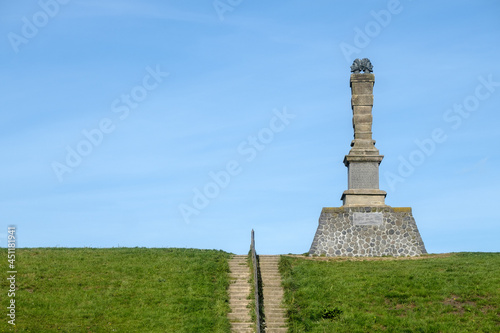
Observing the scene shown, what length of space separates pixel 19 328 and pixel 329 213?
683 inches

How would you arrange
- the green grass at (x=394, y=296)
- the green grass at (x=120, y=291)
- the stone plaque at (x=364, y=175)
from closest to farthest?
the green grass at (x=394, y=296) < the green grass at (x=120, y=291) < the stone plaque at (x=364, y=175)

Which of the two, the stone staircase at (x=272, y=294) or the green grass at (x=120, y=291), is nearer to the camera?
the green grass at (x=120, y=291)

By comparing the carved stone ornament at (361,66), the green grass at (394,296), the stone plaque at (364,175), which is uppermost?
the carved stone ornament at (361,66)

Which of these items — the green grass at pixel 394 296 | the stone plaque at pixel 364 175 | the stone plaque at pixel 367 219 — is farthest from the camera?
the stone plaque at pixel 364 175

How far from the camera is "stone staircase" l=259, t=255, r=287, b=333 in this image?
2563 centimetres

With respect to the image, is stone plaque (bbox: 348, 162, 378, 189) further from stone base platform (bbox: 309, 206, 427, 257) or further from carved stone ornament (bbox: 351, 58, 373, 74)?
carved stone ornament (bbox: 351, 58, 373, 74)

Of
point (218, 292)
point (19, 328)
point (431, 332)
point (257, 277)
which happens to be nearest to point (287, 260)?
point (257, 277)

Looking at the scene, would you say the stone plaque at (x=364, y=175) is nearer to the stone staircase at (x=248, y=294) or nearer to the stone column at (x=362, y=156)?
the stone column at (x=362, y=156)

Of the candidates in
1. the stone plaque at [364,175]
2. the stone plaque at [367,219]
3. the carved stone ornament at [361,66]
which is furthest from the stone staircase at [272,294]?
the carved stone ornament at [361,66]

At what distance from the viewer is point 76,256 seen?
33.6 m

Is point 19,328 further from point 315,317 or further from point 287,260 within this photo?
point 287,260

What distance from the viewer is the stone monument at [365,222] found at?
35.9 meters

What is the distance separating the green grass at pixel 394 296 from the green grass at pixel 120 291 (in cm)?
326

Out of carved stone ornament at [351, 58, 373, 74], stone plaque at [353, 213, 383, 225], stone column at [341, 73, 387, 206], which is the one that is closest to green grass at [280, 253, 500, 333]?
stone plaque at [353, 213, 383, 225]
